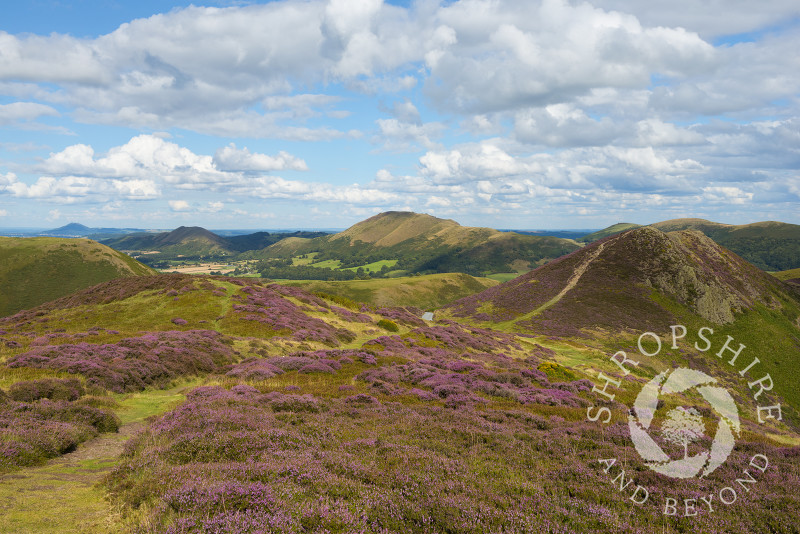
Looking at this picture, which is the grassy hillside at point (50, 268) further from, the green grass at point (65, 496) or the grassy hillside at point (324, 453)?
the green grass at point (65, 496)

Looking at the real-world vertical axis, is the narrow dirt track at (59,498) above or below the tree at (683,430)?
above

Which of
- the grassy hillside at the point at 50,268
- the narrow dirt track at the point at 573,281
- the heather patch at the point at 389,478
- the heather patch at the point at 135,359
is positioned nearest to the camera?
the heather patch at the point at 389,478

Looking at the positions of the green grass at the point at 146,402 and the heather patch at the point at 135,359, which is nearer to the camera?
the green grass at the point at 146,402

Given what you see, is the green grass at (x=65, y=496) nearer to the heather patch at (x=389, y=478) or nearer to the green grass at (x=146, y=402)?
the heather patch at (x=389, y=478)

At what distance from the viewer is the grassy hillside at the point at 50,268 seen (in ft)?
490

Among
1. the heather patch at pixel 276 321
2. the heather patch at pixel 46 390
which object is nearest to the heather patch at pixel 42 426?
the heather patch at pixel 46 390

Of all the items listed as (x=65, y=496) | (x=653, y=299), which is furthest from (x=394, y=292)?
(x=65, y=496)

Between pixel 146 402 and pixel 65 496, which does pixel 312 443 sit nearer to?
pixel 65 496

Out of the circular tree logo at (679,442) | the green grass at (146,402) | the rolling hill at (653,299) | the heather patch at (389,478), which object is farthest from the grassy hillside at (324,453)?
the rolling hill at (653,299)

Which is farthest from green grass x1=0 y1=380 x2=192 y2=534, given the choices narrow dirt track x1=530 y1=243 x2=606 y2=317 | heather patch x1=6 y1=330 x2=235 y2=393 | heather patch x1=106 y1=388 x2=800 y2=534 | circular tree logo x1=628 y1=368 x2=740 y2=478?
narrow dirt track x1=530 y1=243 x2=606 y2=317

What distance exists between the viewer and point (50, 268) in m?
168

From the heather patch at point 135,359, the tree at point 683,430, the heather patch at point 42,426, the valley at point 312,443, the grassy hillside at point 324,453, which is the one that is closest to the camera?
the grassy hillside at point 324,453

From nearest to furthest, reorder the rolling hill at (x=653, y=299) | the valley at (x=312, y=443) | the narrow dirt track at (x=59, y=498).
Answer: the narrow dirt track at (x=59, y=498), the valley at (x=312, y=443), the rolling hill at (x=653, y=299)

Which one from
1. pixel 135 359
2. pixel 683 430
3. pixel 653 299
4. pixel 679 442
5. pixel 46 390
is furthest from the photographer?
pixel 653 299
